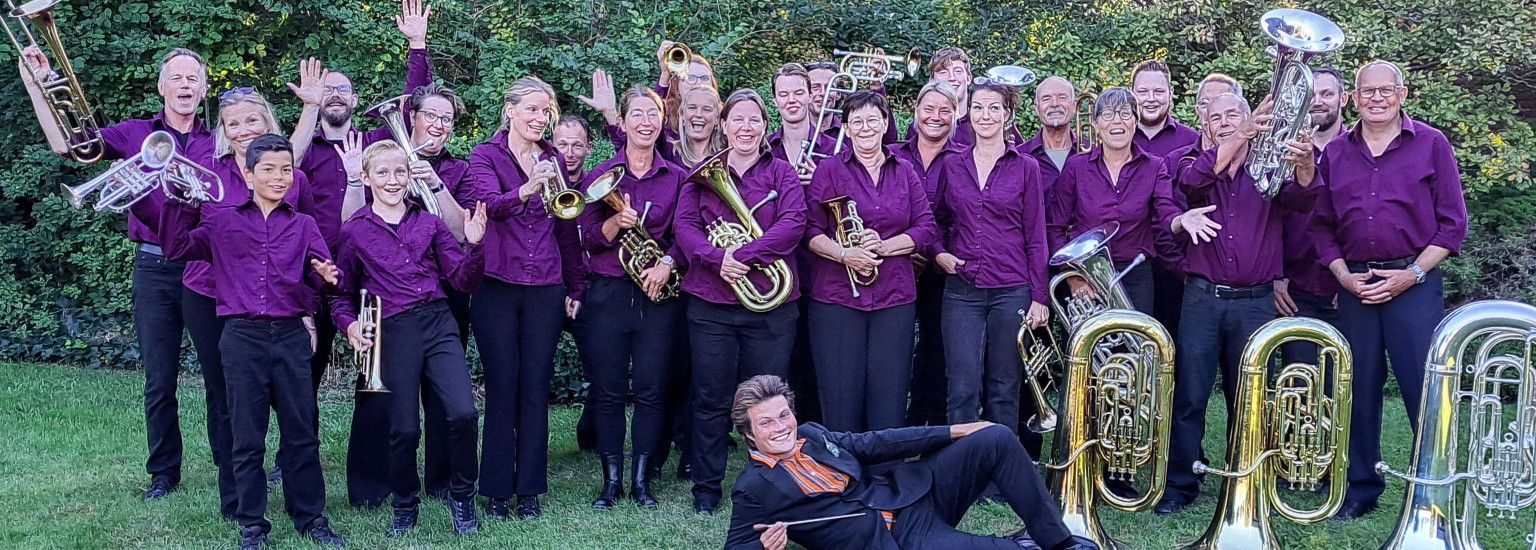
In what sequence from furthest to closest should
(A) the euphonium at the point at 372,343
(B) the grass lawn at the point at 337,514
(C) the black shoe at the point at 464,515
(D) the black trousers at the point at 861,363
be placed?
(D) the black trousers at the point at 861,363, (C) the black shoe at the point at 464,515, (B) the grass lawn at the point at 337,514, (A) the euphonium at the point at 372,343

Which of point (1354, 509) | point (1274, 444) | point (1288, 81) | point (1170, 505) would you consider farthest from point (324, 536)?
point (1354, 509)

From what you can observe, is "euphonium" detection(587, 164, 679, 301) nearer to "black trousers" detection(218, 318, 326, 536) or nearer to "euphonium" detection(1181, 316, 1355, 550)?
"black trousers" detection(218, 318, 326, 536)

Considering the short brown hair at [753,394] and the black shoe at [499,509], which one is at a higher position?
the short brown hair at [753,394]

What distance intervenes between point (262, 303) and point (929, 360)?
10.1 ft

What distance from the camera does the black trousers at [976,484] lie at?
4.78 m

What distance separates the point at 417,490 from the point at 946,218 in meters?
2.48

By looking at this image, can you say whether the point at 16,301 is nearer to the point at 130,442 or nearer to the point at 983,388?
the point at 130,442

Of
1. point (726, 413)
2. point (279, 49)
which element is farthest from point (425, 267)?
point (279, 49)

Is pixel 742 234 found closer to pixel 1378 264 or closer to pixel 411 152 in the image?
pixel 411 152

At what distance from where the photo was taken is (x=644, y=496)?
592cm

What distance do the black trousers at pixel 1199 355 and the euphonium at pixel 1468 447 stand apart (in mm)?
874

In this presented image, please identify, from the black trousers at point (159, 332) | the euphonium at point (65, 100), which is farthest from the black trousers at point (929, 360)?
the euphonium at point (65, 100)

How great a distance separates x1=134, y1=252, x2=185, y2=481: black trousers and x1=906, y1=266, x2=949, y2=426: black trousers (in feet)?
10.6

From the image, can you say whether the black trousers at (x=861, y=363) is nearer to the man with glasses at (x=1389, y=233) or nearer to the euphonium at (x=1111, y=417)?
the euphonium at (x=1111, y=417)
